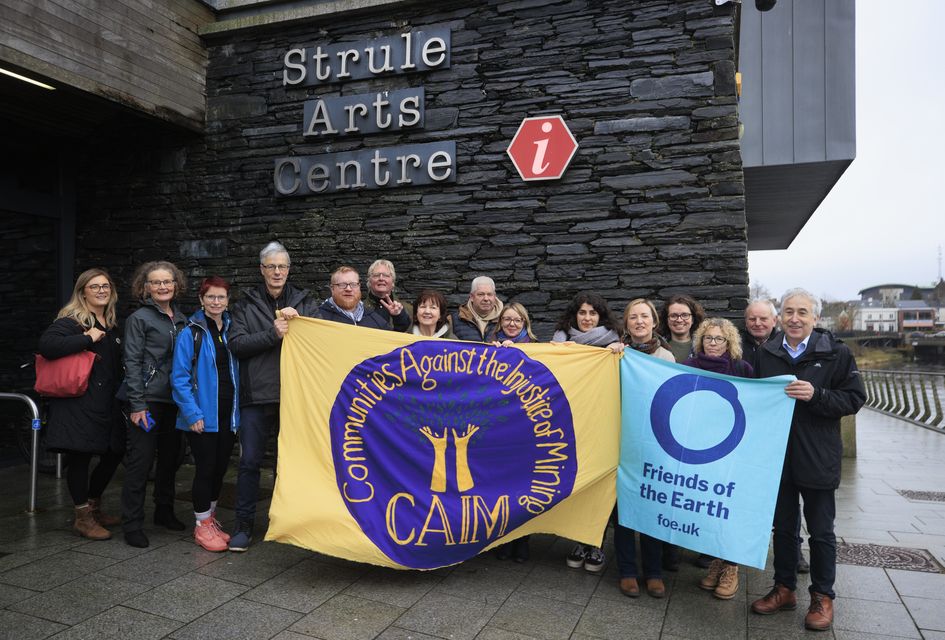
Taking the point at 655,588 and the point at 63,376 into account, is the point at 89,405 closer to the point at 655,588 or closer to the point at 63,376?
the point at 63,376

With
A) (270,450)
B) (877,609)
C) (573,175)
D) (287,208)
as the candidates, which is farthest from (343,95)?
(877,609)

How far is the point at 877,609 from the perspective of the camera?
3.49m

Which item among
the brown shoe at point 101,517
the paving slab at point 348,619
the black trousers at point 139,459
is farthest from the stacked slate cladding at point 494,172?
the paving slab at point 348,619

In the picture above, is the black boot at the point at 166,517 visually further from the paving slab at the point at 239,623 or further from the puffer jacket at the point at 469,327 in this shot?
the puffer jacket at the point at 469,327

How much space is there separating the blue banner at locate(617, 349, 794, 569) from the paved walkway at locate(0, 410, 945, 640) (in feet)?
1.36

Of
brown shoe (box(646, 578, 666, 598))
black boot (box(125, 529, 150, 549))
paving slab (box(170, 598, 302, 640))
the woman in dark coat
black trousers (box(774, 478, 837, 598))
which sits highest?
the woman in dark coat

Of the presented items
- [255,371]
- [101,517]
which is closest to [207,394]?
[255,371]

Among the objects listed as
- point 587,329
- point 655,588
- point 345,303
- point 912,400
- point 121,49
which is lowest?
point 912,400

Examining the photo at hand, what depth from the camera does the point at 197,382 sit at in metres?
4.22

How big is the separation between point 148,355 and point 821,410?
406 cm

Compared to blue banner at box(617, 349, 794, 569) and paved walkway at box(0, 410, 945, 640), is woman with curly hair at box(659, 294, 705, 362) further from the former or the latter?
paved walkway at box(0, 410, 945, 640)

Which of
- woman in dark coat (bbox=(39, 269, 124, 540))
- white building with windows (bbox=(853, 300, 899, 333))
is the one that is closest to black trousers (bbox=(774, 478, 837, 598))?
woman in dark coat (bbox=(39, 269, 124, 540))

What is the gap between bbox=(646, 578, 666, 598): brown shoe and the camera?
3.60 meters

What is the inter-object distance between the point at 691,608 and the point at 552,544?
1.22 metres
